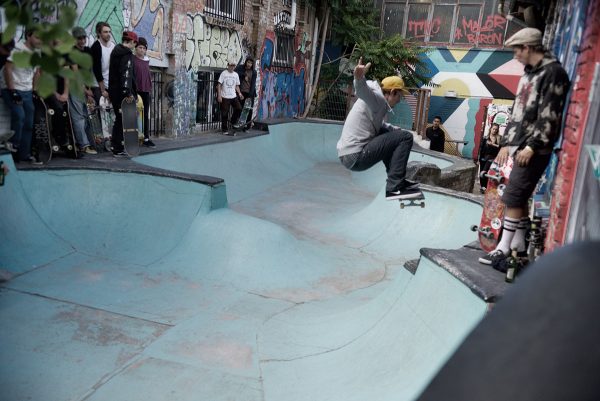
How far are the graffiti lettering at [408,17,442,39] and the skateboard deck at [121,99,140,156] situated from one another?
48.2ft

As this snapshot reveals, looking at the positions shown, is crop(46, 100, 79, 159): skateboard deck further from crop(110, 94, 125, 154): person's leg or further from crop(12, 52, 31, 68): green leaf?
crop(12, 52, 31, 68): green leaf

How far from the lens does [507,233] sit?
394 centimetres

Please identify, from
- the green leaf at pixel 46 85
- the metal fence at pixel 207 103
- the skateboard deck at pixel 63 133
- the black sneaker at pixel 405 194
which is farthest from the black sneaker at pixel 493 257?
the metal fence at pixel 207 103

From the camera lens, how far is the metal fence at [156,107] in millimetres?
10344

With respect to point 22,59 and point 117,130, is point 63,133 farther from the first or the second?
point 22,59

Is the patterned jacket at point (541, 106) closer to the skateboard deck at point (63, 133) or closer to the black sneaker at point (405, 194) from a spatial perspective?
the black sneaker at point (405, 194)

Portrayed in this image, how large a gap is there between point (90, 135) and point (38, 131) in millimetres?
1105

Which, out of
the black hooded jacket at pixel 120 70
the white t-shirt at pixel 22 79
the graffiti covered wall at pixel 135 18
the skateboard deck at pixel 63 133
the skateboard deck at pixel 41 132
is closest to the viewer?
the white t-shirt at pixel 22 79

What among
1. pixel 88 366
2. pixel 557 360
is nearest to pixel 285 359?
pixel 88 366

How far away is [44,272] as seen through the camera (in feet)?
17.4

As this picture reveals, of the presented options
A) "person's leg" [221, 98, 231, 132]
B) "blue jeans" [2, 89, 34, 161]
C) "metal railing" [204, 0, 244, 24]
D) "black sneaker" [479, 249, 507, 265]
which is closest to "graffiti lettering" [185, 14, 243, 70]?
"metal railing" [204, 0, 244, 24]

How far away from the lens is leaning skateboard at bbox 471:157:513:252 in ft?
13.6

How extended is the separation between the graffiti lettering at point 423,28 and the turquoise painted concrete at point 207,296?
13.4 meters

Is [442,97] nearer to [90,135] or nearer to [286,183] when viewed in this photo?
[286,183]
